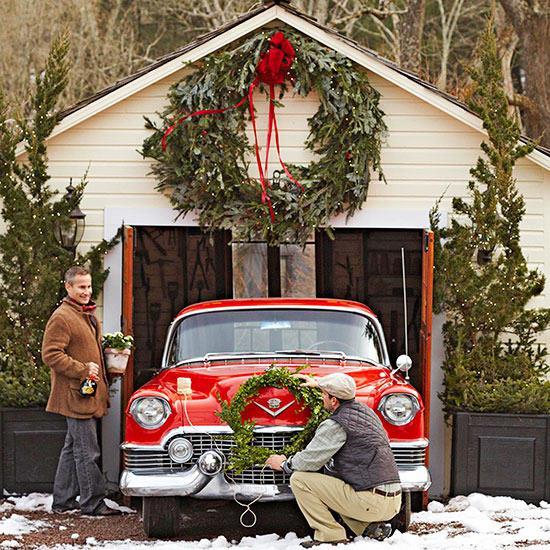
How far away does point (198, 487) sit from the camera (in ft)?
27.5

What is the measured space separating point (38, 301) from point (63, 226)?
0.80 metres

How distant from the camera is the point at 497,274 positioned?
38.4ft

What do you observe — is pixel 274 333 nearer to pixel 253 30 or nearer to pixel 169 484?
pixel 169 484

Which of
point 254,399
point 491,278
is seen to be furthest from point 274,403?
point 491,278

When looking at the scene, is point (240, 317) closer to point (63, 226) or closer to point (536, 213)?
point (63, 226)

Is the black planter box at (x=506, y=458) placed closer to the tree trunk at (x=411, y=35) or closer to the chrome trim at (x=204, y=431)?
the chrome trim at (x=204, y=431)

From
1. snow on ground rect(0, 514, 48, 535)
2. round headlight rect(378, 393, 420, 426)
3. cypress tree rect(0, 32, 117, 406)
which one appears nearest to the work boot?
round headlight rect(378, 393, 420, 426)

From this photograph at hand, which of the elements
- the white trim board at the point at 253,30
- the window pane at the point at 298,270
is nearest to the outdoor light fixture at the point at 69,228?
the white trim board at the point at 253,30

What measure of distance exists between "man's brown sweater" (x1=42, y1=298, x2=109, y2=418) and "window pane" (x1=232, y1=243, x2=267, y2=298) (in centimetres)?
251

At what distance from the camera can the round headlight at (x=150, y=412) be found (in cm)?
860

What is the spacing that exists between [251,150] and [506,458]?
12.7ft

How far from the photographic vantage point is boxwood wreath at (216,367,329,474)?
8406 mm

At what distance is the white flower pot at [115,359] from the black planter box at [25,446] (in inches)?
32.1

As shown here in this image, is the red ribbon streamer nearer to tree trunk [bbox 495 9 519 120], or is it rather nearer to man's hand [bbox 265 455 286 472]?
man's hand [bbox 265 455 286 472]
